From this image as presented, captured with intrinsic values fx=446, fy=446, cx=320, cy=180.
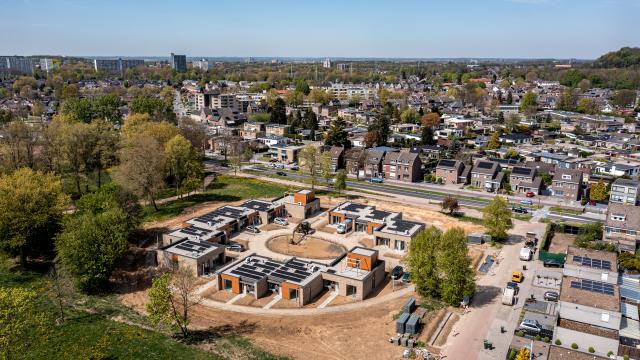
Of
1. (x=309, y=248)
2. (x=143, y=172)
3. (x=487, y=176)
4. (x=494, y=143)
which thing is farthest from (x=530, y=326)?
(x=494, y=143)

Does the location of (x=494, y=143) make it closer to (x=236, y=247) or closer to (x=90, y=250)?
(x=236, y=247)

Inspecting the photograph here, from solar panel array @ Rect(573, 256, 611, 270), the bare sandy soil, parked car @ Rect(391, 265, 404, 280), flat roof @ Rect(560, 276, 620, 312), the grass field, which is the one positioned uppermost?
solar panel array @ Rect(573, 256, 611, 270)

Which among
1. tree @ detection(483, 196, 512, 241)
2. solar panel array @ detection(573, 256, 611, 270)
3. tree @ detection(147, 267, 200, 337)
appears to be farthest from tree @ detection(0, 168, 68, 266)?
solar panel array @ detection(573, 256, 611, 270)

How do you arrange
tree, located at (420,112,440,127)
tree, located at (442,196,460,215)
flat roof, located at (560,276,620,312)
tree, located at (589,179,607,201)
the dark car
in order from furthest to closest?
tree, located at (420,112,440,127) < tree, located at (589,179,607,201) < tree, located at (442,196,460,215) < the dark car < flat roof, located at (560,276,620,312)

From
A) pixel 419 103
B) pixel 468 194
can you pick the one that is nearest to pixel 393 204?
pixel 468 194

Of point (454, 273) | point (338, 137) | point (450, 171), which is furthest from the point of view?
point (338, 137)

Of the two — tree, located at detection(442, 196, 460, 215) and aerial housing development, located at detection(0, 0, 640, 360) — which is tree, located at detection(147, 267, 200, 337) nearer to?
aerial housing development, located at detection(0, 0, 640, 360)

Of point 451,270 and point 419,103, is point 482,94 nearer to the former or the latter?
point 419,103

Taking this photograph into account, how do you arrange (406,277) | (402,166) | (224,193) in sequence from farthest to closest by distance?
(402,166) → (224,193) → (406,277)
